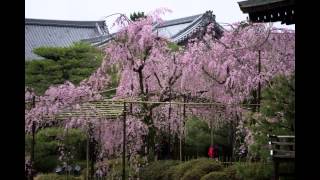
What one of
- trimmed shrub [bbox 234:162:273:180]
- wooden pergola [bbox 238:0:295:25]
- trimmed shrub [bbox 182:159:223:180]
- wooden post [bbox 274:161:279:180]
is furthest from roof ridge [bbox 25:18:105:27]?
wooden pergola [bbox 238:0:295:25]

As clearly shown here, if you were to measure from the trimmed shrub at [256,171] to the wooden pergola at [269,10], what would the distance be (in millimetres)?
1897

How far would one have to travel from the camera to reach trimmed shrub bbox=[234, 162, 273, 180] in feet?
18.2

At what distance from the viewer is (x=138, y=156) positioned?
873 cm

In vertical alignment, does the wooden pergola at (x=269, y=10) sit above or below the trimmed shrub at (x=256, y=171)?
above

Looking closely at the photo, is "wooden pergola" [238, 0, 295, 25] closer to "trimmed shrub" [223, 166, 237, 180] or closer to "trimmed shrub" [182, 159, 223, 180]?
"trimmed shrub" [223, 166, 237, 180]

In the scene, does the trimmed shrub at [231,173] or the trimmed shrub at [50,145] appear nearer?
the trimmed shrub at [231,173]

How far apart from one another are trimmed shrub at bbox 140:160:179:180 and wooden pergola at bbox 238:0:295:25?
417 centimetres

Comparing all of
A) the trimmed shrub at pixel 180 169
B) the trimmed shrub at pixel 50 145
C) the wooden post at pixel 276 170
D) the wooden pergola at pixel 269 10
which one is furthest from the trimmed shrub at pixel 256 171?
the trimmed shrub at pixel 50 145

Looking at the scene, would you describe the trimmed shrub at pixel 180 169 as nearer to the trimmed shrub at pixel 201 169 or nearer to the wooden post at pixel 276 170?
the trimmed shrub at pixel 201 169

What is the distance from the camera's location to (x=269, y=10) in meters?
4.29

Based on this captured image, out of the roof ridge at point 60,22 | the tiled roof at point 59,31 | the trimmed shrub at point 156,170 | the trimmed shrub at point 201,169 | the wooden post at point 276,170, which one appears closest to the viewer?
the wooden post at point 276,170

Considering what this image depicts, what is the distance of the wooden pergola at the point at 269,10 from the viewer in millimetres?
4079
